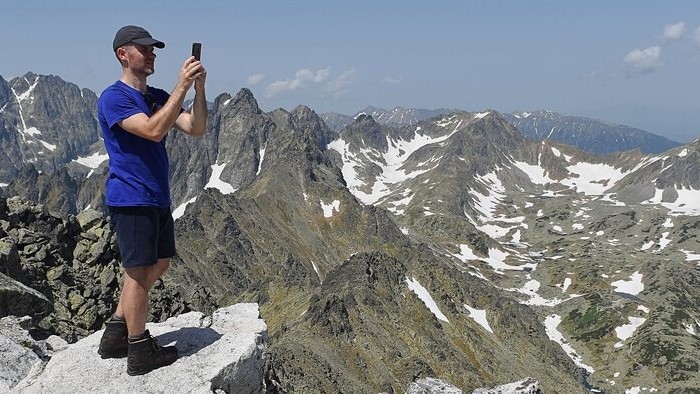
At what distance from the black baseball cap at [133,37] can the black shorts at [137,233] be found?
9.13 ft

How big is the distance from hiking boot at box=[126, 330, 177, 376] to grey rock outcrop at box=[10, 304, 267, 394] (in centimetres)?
13

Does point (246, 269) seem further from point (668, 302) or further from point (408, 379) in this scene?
point (668, 302)

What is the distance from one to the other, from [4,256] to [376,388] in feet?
179

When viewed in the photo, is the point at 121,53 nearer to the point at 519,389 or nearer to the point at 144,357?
the point at 144,357

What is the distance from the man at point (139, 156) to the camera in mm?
8727

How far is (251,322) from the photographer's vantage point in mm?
13141

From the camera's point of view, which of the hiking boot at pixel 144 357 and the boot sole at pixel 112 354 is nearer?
the hiking boot at pixel 144 357

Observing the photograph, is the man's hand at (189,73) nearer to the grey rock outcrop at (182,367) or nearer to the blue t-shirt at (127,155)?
the blue t-shirt at (127,155)

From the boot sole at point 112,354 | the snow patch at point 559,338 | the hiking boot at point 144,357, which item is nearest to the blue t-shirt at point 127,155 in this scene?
the hiking boot at point 144,357

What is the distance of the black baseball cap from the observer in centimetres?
895

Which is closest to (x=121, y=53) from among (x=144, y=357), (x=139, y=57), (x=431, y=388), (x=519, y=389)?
(x=139, y=57)

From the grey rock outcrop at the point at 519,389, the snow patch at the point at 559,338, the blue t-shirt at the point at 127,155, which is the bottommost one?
the snow patch at the point at 559,338

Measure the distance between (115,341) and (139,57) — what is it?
17.1 ft

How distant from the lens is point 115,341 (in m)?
9.98
